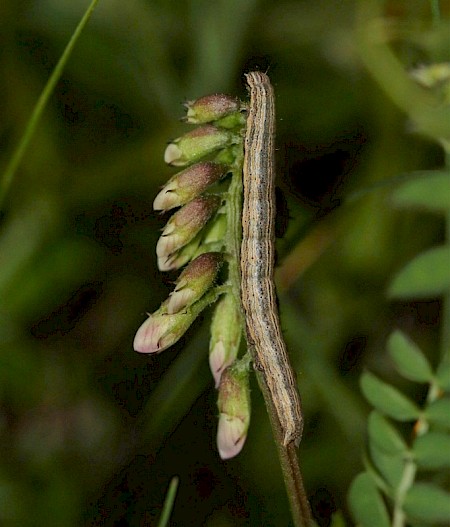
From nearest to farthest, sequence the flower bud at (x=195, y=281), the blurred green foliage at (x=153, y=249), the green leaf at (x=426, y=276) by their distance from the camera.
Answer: the flower bud at (x=195, y=281) < the green leaf at (x=426, y=276) < the blurred green foliage at (x=153, y=249)

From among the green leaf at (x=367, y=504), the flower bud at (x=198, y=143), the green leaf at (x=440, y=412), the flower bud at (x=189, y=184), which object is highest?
the flower bud at (x=198, y=143)

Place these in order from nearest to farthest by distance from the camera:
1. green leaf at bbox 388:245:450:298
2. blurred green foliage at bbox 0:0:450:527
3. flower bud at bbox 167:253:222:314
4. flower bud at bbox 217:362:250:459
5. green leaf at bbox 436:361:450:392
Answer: flower bud at bbox 167:253:222:314
flower bud at bbox 217:362:250:459
green leaf at bbox 436:361:450:392
green leaf at bbox 388:245:450:298
blurred green foliage at bbox 0:0:450:527

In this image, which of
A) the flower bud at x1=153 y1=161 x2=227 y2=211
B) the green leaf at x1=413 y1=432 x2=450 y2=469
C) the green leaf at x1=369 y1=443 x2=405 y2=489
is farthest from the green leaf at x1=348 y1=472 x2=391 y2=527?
the flower bud at x1=153 y1=161 x2=227 y2=211

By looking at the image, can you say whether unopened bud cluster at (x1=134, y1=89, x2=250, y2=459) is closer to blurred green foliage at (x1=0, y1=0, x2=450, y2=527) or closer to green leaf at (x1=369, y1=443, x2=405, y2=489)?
green leaf at (x1=369, y1=443, x2=405, y2=489)

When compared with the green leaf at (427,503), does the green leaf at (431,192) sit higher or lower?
higher

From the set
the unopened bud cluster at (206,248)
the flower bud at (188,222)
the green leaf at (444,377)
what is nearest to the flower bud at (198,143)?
the unopened bud cluster at (206,248)

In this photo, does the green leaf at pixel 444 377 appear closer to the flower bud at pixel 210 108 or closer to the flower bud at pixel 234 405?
the flower bud at pixel 234 405

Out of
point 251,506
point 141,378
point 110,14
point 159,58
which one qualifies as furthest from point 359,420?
point 110,14
